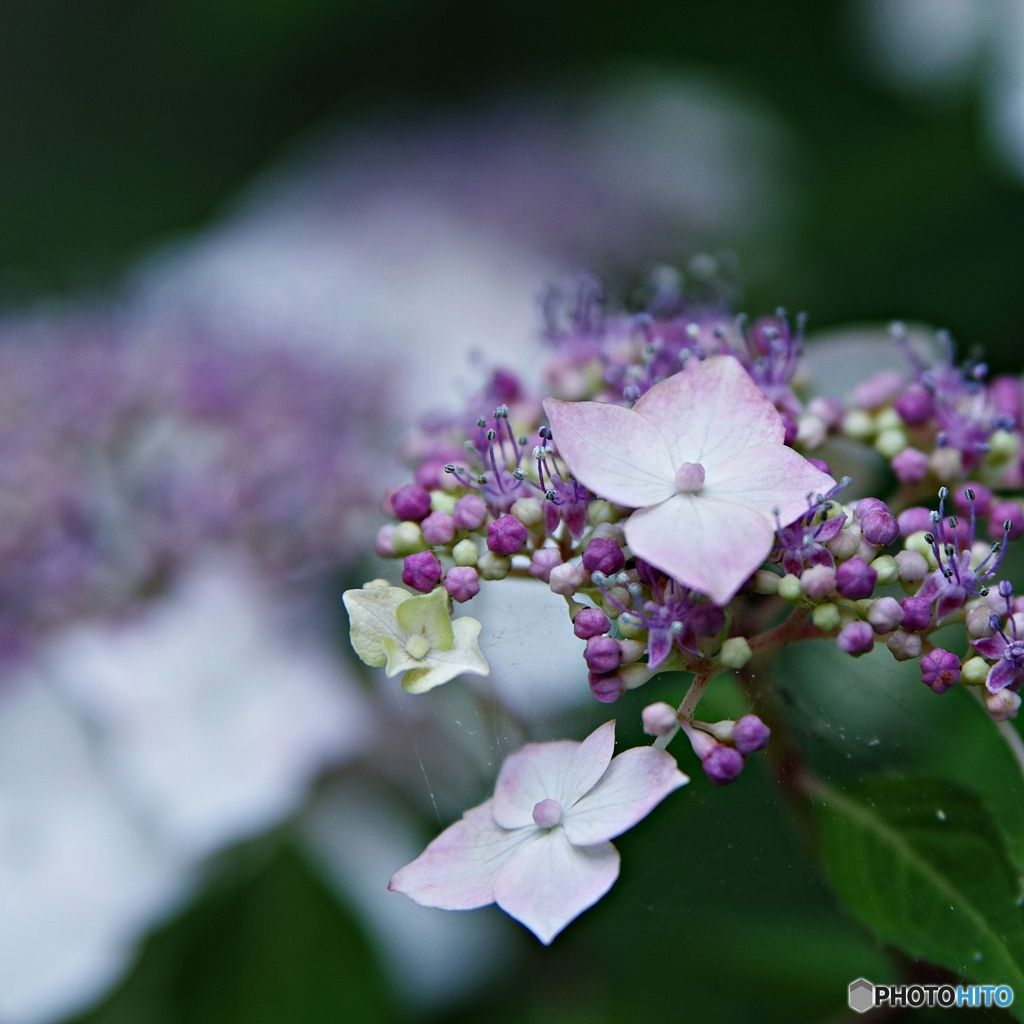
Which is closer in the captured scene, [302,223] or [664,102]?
[302,223]

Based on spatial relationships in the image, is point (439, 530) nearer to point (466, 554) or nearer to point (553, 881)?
point (466, 554)

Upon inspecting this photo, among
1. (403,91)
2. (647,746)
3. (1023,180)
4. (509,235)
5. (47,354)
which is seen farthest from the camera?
(403,91)

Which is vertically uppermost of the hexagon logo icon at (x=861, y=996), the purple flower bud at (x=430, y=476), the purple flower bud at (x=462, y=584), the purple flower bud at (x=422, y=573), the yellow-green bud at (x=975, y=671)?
→ the purple flower bud at (x=430, y=476)

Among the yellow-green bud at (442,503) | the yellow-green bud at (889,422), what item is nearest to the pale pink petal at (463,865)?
the yellow-green bud at (442,503)

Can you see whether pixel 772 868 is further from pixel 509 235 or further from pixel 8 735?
pixel 509 235

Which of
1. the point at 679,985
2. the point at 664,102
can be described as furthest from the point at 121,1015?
the point at 664,102

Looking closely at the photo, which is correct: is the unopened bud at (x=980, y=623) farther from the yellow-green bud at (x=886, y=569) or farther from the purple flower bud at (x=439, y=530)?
the purple flower bud at (x=439, y=530)
